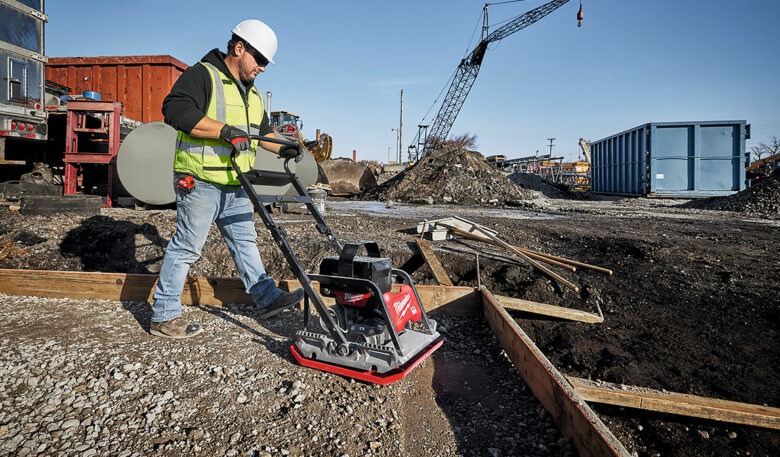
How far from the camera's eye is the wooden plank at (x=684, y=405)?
1.93 meters

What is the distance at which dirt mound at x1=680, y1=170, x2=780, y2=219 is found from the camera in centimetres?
1115

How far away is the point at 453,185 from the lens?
1631cm

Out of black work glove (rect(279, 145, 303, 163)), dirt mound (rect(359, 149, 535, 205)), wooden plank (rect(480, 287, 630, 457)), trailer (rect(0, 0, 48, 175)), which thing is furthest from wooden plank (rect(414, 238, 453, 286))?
dirt mound (rect(359, 149, 535, 205))

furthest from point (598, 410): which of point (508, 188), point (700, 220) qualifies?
point (508, 188)

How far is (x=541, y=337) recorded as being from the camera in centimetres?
346

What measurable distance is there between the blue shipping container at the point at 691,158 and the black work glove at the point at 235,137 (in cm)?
1727

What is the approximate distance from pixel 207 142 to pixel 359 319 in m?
1.50

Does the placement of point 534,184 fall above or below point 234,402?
above

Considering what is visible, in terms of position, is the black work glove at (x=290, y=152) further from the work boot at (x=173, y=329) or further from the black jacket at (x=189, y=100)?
the work boot at (x=173, y=329)

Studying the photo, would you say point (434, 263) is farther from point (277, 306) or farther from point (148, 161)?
point (148, 161)

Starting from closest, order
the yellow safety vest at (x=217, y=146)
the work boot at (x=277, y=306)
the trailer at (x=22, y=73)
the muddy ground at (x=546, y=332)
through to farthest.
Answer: the muddy ground at (x=546, y=332) → the yellow safety vest at (x=217, y=146) → the work boot at (x=277, y=306) → the trailer at (x=22, y=73)

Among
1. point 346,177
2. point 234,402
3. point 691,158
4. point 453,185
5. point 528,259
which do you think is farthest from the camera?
point 346,177

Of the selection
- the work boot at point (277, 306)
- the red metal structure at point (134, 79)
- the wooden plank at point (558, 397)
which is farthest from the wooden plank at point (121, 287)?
the red metal structure at point (134, 79)

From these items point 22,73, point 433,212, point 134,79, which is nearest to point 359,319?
point 433,212
